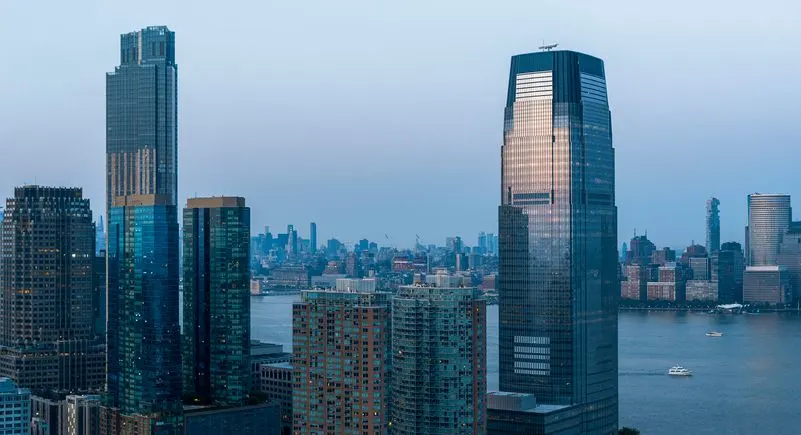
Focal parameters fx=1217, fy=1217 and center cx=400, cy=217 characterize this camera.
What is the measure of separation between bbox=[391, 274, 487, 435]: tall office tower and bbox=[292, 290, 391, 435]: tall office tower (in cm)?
42

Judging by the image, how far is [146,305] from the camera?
36.1 m

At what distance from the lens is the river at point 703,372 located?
128 ft

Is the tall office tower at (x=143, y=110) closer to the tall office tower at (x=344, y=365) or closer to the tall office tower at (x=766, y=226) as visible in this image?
the tall office tower at (x=344, y=365)

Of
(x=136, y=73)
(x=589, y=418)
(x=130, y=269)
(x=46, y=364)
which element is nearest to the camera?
(x=589, y=418)

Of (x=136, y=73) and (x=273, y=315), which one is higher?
(x=136, y=73)

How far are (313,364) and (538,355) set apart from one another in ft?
28.5

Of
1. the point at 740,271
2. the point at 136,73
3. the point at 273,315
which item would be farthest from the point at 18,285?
the point at 740,271

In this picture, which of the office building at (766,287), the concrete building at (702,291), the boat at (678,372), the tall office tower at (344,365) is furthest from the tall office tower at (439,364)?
the concrete building at (702,291)

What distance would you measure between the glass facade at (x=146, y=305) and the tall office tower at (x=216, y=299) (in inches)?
93.1

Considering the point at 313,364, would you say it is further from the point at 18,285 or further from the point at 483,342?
the point at 18,285

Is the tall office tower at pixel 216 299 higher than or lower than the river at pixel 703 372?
higher

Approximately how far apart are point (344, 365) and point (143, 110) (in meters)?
26.7

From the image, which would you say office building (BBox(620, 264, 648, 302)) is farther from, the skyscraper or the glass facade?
the glass facade

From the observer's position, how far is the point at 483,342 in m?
27.4
